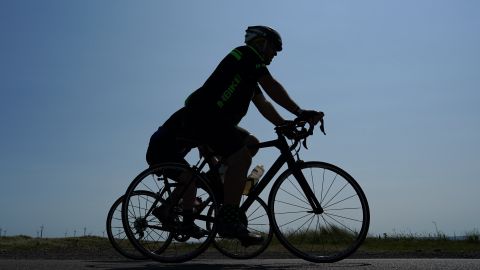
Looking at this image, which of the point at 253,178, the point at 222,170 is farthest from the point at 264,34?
the point at 253,178

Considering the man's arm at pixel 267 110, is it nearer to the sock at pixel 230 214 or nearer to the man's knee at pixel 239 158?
the man's knee at pixel 239 158

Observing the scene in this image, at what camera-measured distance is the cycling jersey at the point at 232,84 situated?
516cm

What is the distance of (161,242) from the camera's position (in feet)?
18.8

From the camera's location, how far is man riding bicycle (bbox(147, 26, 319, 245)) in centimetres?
509

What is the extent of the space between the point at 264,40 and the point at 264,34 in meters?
0.06

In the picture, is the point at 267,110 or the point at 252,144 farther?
the point at 267,110

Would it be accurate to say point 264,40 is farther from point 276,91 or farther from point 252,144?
point 252,144

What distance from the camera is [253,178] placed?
5.96m

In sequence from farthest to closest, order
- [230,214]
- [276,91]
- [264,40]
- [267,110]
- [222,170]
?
1. [267,110]
2. [222,170]
3. [264,40]
4. [276,91]
5. [230,214]

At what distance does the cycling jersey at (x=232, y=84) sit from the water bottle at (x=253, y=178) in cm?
91

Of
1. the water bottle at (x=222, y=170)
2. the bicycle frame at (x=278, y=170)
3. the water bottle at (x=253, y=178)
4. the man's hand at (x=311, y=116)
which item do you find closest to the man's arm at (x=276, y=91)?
the man's hand at (x=311, y=116)

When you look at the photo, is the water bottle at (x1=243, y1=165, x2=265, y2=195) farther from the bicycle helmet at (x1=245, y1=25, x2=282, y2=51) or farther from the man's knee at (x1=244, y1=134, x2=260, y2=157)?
the bicycle helmet at (x1=245, y1=25, x2=282, y2=51)

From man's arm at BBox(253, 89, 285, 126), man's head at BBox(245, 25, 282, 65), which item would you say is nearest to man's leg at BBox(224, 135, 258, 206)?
man's arm at BBox(253, 89, 285, 126)

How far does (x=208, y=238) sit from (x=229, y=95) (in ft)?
4.43
